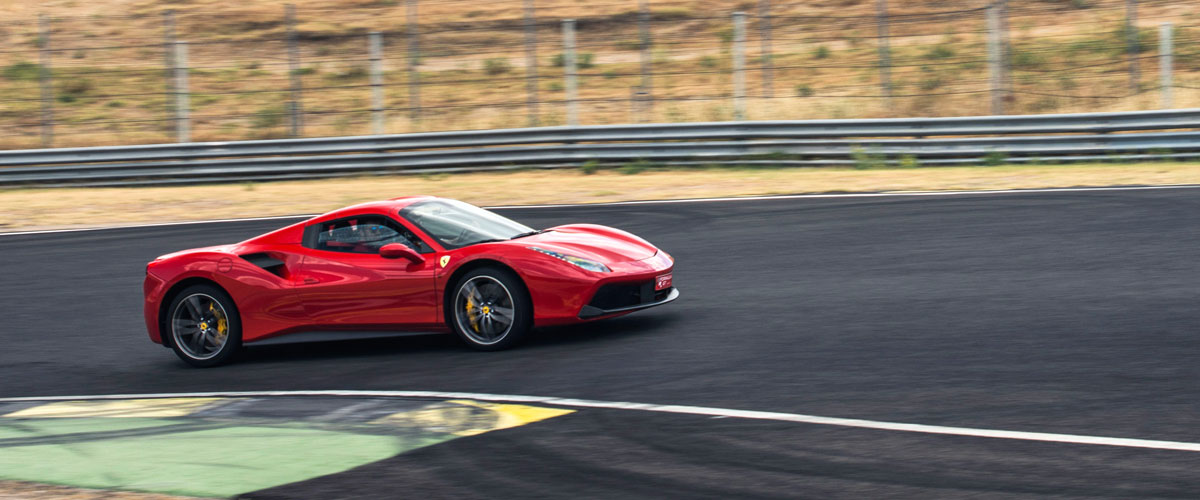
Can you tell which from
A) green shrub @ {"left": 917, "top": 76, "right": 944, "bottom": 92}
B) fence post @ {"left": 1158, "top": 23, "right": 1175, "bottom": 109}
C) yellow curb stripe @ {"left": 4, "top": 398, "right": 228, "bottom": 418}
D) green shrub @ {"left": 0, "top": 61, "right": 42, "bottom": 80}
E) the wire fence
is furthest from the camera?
green shrub @ {"left": 0, "top": 61, "right": 42, "bottom": 80}

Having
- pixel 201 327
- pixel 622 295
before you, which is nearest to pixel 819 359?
pixel 622 295

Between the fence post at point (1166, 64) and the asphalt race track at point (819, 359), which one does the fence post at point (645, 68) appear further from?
the fence post at point (1166, 64)

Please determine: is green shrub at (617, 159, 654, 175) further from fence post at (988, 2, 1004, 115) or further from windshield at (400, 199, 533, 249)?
windshield at (400, 199, 533, 249)

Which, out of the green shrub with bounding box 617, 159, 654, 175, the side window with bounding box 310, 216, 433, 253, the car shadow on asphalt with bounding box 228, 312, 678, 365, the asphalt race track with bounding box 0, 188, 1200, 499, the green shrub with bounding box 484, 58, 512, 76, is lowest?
the car shadow on asphalt with bounding box 228, 312, 678, 365

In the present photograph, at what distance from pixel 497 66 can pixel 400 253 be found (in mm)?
20111

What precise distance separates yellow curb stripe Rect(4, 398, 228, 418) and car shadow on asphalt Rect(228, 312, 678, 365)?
139 cm

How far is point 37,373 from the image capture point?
950 centimetres

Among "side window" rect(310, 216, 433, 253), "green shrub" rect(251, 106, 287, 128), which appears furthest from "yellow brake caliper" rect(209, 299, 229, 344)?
"green shrub" rect(251, 106, 287, 128)

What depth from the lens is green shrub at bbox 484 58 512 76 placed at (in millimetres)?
28422

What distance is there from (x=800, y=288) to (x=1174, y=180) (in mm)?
7271

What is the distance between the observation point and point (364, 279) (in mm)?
9188

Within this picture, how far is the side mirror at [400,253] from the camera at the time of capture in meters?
8.89

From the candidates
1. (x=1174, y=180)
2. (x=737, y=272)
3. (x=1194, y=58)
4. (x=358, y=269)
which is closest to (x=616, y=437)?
(x=358, y=269)

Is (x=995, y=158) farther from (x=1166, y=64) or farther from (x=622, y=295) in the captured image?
(x=622, y=295)
